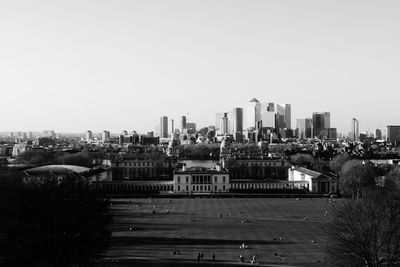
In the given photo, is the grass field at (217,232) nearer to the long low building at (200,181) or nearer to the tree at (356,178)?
the tree at (356,178)

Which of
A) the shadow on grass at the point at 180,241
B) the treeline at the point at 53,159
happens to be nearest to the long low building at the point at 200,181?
the treeline at the point at 53,159

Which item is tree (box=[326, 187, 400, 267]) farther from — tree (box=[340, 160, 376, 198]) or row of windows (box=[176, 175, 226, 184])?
row of windows (box=[176, 175, 226, 184])

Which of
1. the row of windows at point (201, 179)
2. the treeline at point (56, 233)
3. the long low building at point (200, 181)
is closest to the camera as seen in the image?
the treeline at point (56, 233)

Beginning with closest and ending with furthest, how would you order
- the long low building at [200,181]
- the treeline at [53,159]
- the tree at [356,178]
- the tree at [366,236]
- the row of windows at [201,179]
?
the tree at [366,236] → the tree at [356,178] → the long low building at [200,181] → the row of windows at [201,179] → the treeline at [53,159]

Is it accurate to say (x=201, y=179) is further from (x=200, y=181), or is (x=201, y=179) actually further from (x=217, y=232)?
Result: (x=217, y=232)

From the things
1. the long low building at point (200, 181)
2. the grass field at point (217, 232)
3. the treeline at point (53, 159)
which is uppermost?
the treeline at point (53, 159)

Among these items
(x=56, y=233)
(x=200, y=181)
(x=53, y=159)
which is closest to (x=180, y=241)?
(x=56, y=233)
